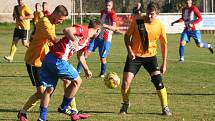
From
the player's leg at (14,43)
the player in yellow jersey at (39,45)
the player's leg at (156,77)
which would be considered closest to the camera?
the player in yellow jersey at (39,45)

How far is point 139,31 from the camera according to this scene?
10789 millimetres

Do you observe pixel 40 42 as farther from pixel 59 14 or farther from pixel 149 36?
pixel 149 36

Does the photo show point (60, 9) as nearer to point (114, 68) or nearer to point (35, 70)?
point (35, 70)

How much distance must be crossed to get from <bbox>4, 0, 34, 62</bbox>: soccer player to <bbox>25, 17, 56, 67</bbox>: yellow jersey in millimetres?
10639

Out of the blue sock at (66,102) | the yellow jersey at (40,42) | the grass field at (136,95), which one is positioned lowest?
the grass field at (136,95)

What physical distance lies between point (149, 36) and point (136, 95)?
2.82m

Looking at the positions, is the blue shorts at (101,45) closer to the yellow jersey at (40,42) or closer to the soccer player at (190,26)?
the soccer player at (190,26)

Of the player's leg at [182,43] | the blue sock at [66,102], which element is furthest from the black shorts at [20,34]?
the blue sock at [66,102]

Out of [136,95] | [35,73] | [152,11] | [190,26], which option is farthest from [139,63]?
[190,26]

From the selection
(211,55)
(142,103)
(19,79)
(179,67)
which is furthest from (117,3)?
(142,103)

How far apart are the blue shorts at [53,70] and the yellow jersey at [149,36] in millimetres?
1625

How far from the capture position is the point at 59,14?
9555mm

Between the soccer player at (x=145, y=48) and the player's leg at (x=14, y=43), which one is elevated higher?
the soccer player at (x=145, y=48)

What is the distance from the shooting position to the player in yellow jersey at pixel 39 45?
9625 mm
